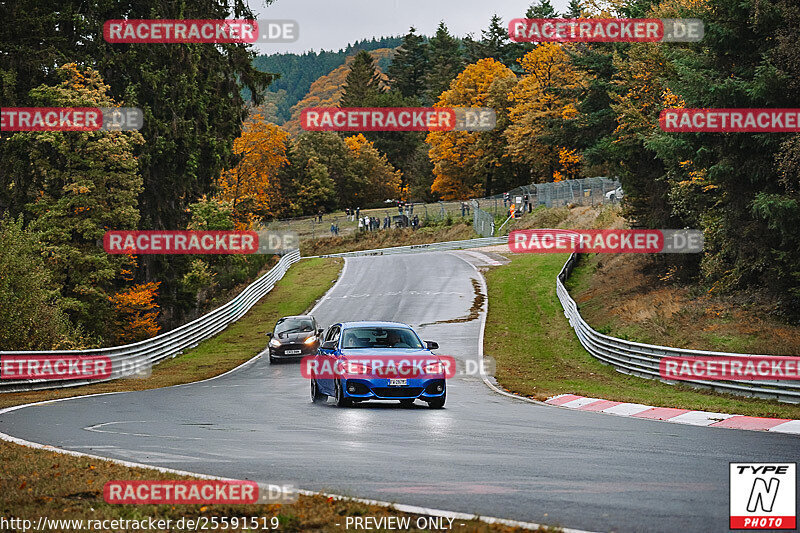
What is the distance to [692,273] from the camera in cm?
3762

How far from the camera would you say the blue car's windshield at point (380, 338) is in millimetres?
17234

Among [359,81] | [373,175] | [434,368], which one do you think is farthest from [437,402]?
[359,81]

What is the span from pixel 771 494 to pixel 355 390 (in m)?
10.4

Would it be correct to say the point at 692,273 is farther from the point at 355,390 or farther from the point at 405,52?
the point at 405,52

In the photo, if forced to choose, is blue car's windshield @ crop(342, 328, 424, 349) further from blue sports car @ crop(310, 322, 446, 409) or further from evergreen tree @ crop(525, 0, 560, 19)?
evergreen tree @ crop(525, 0, 560, 19)

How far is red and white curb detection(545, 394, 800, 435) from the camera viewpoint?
1367cm

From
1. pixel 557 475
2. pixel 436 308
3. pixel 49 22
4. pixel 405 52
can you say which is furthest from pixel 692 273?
pixel 405 52

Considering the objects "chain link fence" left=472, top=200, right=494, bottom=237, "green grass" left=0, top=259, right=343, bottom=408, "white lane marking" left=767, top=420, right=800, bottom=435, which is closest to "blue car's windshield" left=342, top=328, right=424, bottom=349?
"white lane marking" left=767, top=420, right=800, bottom=435

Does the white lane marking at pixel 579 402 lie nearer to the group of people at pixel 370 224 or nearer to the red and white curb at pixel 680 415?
the red and white curb at pixel 680 415

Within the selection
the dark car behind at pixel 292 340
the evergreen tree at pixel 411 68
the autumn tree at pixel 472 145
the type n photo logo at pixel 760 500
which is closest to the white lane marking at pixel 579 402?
the type n photo logo at pixel 760 500

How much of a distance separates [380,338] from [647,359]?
9490 mm

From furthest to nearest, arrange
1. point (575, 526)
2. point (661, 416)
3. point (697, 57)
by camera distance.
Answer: point (697, 57), point (661, 416), point (575, 526)

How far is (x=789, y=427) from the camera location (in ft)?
43.9

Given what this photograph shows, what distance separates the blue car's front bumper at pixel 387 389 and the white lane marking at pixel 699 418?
167 inches
